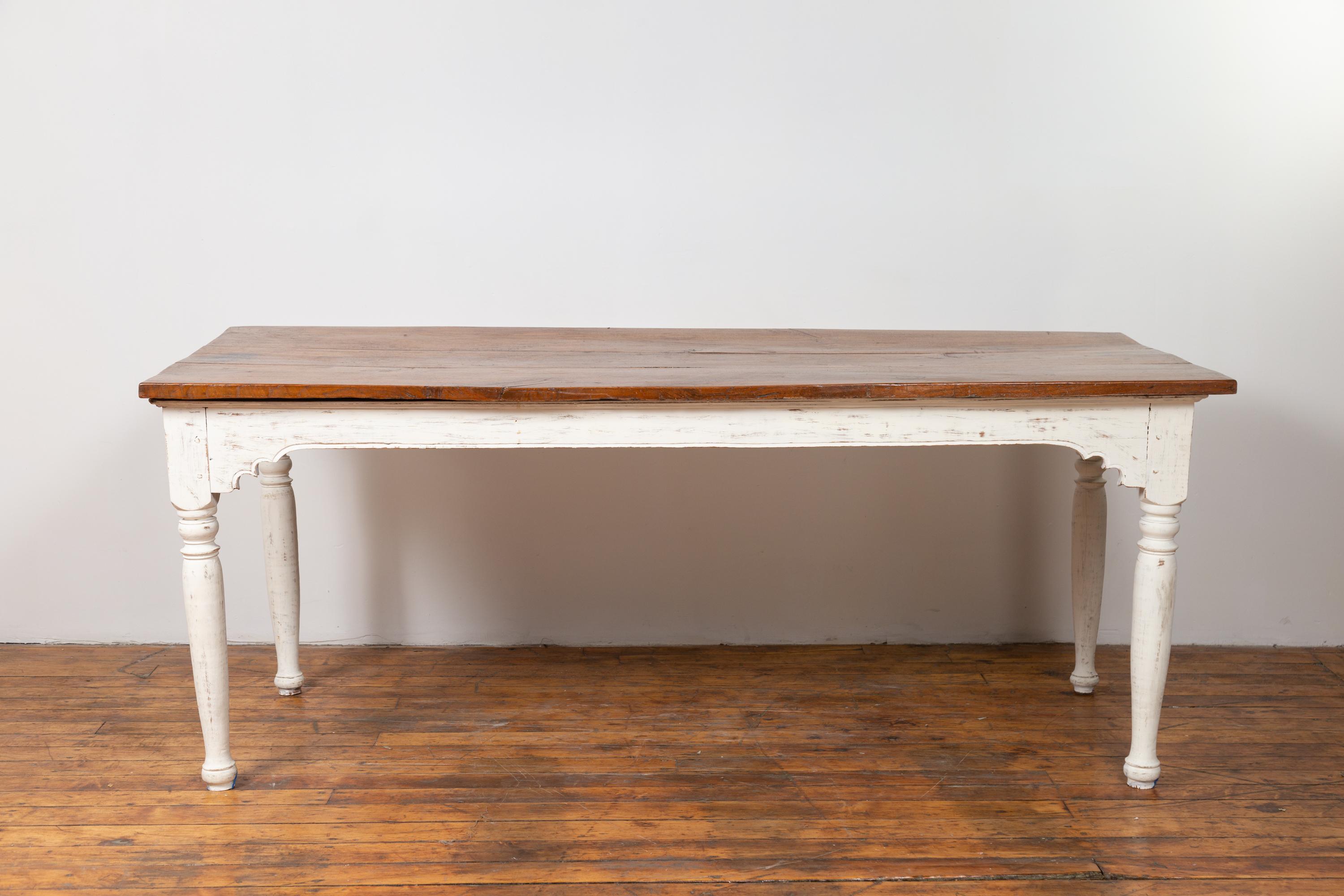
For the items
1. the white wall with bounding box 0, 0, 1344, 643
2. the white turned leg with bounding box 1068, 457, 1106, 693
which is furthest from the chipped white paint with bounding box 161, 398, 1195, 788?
the white wall with bounding box 0, 0, 1344, 643

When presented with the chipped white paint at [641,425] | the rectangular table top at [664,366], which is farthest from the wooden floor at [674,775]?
the rectangular table top at [664,366]

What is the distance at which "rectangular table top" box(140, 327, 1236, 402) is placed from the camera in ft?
6.44

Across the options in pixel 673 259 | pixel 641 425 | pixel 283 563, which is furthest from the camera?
pixel 673 259

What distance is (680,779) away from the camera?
2.25 m

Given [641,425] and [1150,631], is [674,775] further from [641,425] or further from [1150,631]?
[1150,631]

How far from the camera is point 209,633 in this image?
2.12 meters

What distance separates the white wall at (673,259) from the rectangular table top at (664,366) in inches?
13.9

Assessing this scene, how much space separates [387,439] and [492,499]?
3.25 ft

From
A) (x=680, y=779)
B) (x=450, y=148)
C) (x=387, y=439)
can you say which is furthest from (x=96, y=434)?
(x=680, y=779)

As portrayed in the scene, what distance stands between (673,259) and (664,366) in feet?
2.64

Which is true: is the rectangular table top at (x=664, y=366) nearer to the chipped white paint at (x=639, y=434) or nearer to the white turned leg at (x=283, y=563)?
the chipped white paint at (x=639, y=434)

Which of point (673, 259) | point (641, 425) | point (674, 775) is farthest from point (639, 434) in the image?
point (673, 259)

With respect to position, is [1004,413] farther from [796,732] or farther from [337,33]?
[337,33]

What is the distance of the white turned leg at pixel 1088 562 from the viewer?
8.41 ft
